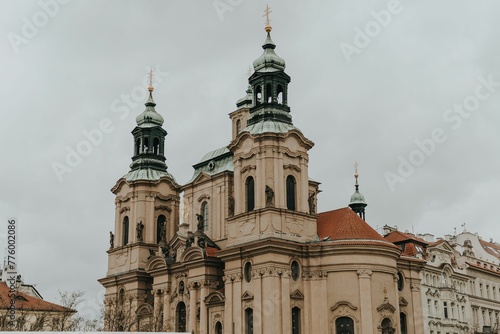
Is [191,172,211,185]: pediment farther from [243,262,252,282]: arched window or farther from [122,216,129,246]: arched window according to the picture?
[243,262,252,282]: arched window

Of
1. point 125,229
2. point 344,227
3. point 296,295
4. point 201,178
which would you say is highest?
point 201,178

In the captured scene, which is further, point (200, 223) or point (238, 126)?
point (238, 126)

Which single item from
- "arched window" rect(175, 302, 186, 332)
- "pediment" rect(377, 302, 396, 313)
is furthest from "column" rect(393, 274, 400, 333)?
"arched window" rect(175, 302, 186, 332)

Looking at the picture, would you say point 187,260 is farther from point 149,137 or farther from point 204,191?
point 149,137

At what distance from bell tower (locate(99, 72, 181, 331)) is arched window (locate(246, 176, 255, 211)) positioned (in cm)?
928

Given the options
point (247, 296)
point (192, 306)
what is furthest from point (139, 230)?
point (247, 296)

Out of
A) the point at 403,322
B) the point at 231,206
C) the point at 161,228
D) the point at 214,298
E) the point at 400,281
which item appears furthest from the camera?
the point at 161,228

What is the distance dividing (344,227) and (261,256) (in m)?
5.72

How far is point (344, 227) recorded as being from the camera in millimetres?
48500

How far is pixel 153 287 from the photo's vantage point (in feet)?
181

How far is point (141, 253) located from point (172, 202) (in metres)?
4.83

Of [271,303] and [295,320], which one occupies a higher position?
[271,303]

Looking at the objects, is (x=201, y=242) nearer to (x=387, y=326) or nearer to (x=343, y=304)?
(x=343, y=304)

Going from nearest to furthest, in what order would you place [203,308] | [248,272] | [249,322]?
1. [249,322]
2. [248,272]
3. [203,308]
